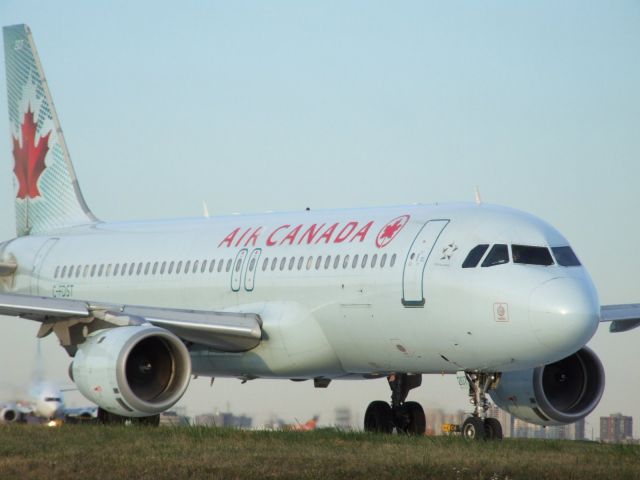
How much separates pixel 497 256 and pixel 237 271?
21.5ft

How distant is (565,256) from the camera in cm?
2228

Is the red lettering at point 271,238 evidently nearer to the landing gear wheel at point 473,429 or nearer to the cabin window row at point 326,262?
the cabin window row at point 326,262

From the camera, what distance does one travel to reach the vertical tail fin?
34.1m

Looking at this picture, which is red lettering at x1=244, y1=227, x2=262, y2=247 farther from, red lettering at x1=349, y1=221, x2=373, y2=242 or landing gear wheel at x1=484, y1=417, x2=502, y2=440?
landing gear wheel at x1=484, y1=417, x2=502, y2=440

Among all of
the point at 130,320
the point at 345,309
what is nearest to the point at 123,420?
the point at 130,320

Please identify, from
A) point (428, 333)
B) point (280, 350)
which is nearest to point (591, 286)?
point (428, 333)

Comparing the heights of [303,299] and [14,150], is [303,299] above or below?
below

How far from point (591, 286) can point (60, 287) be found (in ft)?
45.3

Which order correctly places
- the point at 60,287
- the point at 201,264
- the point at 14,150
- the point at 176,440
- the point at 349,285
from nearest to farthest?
the point at 176,440 < the point at 349,285 < the point at 201,264 < the point at 60,287 < the point at 14,150

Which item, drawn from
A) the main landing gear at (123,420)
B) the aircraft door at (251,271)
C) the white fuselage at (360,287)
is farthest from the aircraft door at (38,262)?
the aircraft door at (251,271)

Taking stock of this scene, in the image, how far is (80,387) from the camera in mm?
23469

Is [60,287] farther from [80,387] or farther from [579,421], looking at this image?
[579,421]

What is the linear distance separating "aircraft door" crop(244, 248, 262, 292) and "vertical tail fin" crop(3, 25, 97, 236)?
7931 millimetres

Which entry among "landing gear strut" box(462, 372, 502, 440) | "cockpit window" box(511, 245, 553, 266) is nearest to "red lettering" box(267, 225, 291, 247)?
"landing gear strut" box(462, 372, 502, 440)
